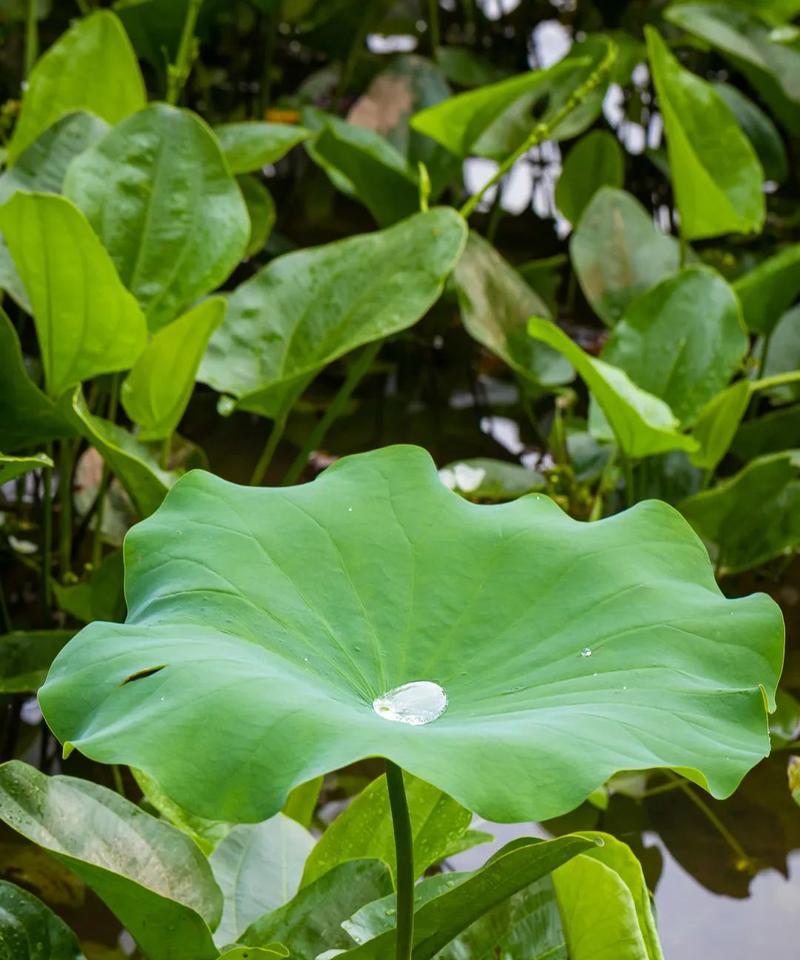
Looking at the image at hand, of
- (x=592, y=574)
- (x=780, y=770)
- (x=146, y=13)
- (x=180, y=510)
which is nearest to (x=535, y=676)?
(x=592, y=574)

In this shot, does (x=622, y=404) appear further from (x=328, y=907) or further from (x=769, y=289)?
(x=328, y=907)

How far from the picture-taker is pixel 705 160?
4.44 feet

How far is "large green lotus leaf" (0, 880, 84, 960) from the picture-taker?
636mm

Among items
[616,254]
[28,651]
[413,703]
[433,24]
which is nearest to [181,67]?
[616,254]

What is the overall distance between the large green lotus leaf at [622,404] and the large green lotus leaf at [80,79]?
0.48m

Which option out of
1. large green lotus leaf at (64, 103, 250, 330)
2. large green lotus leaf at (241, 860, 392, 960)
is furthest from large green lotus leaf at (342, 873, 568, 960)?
large green lotus leaf at (64, 103, 250, 330)

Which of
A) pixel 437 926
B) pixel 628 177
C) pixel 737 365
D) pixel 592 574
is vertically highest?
pixel 592 574

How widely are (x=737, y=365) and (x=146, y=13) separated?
0.73 meters

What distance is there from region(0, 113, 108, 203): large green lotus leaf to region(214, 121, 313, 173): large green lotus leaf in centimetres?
19

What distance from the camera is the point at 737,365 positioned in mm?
1204

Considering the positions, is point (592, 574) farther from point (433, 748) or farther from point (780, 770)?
point (780, 770)

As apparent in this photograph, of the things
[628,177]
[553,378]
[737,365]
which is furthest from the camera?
[628,177]

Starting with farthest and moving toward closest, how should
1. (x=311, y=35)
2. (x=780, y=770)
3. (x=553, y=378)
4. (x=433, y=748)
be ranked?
(x=311, y=35) → (x=553, y=378) → (x=780, y=770) → (x=433, y=748)

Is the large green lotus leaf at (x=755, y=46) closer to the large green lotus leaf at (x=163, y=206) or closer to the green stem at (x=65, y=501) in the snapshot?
the large green lotus leaf at (x=163, y=206)
